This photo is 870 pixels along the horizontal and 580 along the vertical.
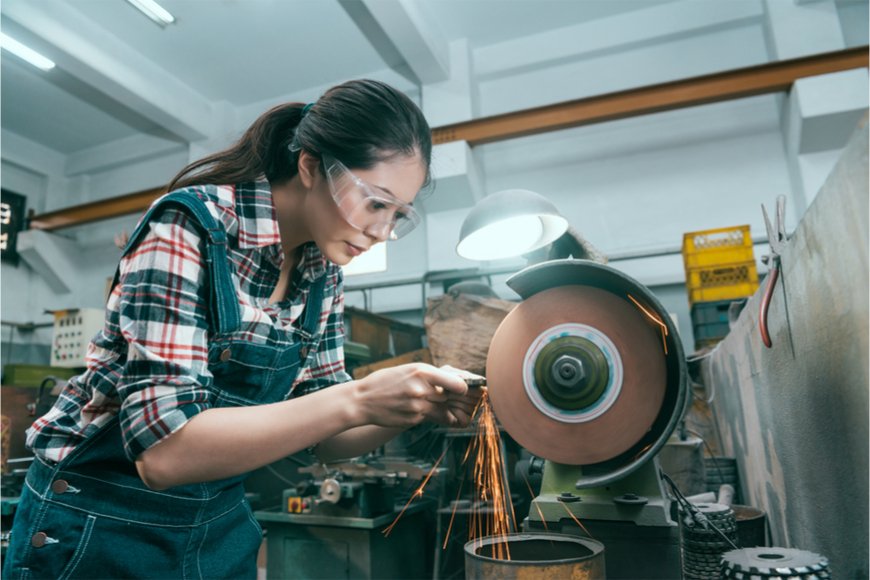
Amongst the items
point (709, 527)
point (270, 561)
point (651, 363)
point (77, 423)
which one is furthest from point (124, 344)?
point (270, 561)

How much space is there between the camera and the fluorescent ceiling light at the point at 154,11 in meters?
4.17

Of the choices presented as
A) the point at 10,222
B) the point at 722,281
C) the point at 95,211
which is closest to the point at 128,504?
the point at 722,281

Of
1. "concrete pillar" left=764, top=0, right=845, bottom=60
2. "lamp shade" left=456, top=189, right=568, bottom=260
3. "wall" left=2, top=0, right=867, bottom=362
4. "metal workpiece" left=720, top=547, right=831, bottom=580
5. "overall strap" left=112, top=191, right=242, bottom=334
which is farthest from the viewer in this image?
"wall" left=2, top=0, right=867, bottom=362

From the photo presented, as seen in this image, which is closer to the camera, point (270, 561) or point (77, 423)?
point (77, 423)

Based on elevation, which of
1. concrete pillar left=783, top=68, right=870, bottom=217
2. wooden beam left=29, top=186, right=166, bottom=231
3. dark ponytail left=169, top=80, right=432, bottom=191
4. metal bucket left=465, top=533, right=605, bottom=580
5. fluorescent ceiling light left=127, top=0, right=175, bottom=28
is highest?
fluorescent ceiling light left=127, top=0, right=175, bottom=28

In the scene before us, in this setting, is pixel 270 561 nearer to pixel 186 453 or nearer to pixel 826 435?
pixel 186 453

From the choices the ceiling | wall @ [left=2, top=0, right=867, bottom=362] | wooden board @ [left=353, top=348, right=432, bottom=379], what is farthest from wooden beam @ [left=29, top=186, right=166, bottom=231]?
wooden board @ [left=353, top=348, right=432, bottom=379]

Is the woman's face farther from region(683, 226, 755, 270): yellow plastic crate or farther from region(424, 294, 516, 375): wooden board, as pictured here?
region(683, 226, 755, 270): yellow plastic crate

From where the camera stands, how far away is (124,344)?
0.93 metres

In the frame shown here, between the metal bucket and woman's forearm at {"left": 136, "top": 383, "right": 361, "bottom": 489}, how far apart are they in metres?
0.32

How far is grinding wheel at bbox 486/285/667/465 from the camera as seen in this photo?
1056 millimetres

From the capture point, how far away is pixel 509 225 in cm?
226

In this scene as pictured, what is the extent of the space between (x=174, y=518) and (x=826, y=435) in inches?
46.0

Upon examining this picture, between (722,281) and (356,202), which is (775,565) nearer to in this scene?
(356,202)
